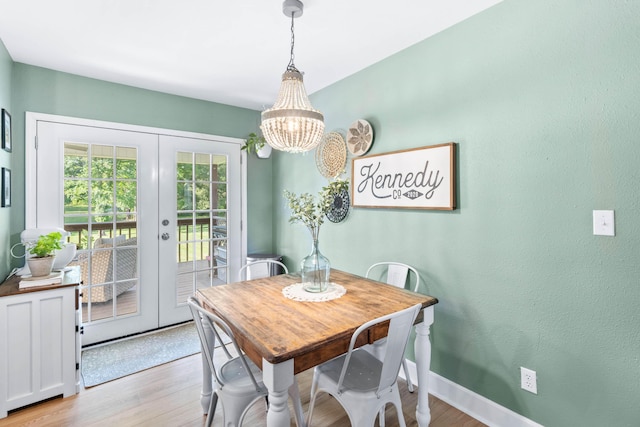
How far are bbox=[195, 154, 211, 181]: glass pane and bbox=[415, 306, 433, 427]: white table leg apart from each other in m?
2.60

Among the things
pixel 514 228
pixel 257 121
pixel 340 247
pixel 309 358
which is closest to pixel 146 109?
pixel 257 121

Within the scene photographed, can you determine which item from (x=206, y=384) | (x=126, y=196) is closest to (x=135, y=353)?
(x=206, y=384)

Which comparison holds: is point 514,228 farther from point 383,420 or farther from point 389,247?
point 383,420

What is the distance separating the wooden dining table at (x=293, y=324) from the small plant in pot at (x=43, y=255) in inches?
43.4

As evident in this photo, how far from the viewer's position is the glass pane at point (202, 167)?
3.28 meters

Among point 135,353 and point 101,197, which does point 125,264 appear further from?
point 135,353

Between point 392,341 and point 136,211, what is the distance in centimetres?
266

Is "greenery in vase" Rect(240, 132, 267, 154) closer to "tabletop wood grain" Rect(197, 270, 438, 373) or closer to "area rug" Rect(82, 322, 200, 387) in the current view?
"tabletop wood grain" Rect(197, 270, 438, 373)

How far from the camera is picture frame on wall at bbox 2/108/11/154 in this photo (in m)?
2.12

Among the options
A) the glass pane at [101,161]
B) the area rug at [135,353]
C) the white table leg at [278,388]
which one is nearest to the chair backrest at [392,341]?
the white table leg at [278,388]

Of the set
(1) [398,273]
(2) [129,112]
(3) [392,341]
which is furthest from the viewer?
(2) [129,112]

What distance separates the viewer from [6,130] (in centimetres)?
217

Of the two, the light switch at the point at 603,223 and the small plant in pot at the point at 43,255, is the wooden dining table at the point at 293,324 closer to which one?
the light switch at the point at 603,223

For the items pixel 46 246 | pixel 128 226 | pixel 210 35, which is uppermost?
pixel 210 35
